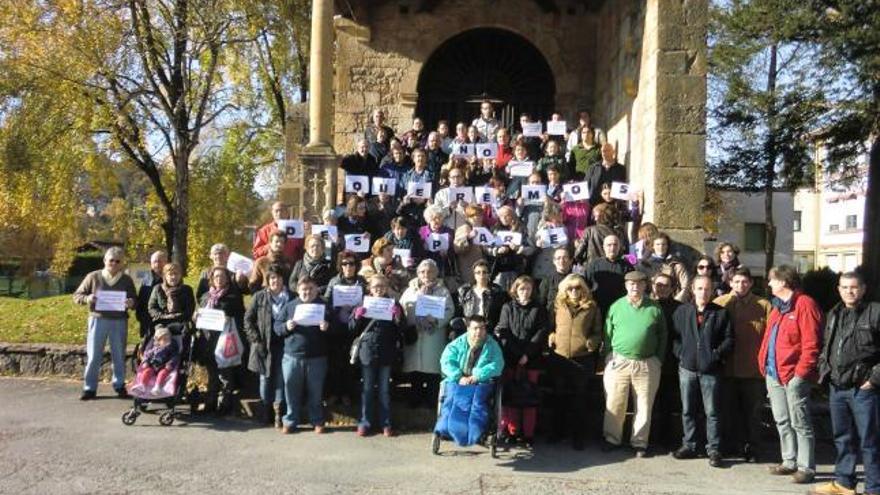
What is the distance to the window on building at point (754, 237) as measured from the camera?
137 feet

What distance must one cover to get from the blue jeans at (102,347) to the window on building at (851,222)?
5170 cm

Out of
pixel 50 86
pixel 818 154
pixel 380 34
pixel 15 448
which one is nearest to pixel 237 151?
pixel 50 86

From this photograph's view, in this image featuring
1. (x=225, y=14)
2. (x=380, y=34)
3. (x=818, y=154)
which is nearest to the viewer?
(x=380, y=34)

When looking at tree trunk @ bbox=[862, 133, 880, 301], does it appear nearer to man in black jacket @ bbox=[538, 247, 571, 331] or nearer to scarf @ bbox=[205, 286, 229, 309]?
man in black jacket @ bbox=[538, 247, 571, 331]

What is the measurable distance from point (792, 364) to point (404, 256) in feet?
13.0

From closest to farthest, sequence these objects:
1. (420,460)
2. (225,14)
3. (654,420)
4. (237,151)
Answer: (420,460), (654,420), (225,14), (237,151)

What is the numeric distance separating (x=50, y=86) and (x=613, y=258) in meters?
14.9

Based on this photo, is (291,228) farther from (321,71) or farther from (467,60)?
(467,60)

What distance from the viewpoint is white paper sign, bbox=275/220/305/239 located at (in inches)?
351

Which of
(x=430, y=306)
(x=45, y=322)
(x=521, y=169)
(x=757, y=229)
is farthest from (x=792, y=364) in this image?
(x=757, y=229)

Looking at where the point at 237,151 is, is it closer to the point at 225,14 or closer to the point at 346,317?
the point at 225,14

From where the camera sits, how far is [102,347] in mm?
8656

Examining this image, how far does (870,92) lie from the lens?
50.0 ft

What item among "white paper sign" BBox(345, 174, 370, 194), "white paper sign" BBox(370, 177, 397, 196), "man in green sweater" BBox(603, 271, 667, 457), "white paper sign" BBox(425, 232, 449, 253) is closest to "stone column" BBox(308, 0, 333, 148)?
"white paper sign" BBox(345, 174, 370, 194)
